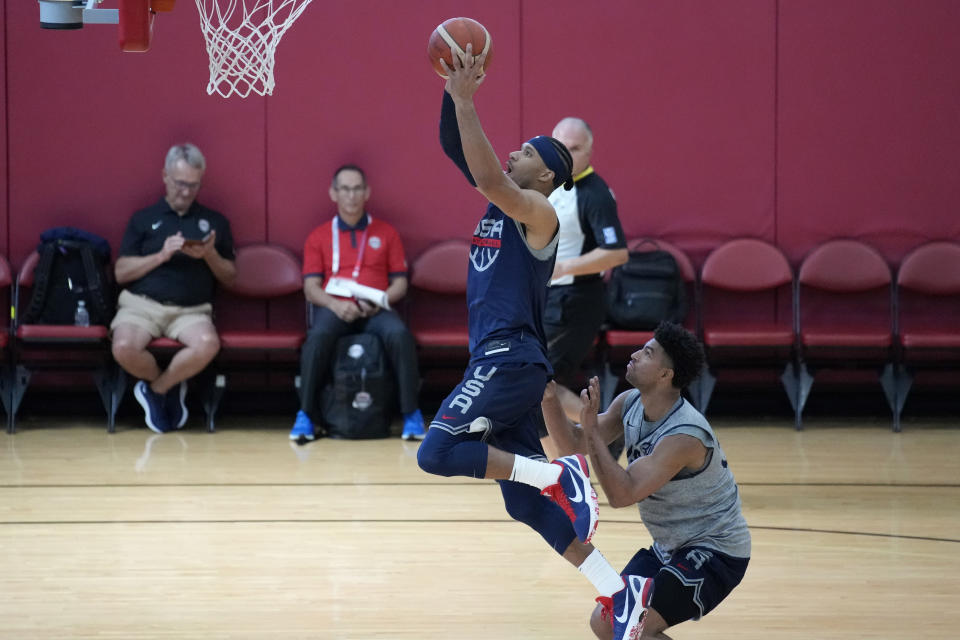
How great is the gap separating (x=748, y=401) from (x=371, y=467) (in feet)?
10.6

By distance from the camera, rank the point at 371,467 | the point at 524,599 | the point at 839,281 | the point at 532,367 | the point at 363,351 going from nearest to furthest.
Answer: the point at 532,367, the point at 524,599, the point at 371,467, the point at 363,351, the point at 839,281

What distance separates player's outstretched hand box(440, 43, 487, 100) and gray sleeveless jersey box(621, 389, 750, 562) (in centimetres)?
119

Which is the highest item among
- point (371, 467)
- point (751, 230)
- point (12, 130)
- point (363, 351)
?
point (12, 130)

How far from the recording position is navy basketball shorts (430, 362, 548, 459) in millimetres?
3787

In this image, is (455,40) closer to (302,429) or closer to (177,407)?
(302,429)

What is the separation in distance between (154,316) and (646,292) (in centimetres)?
334

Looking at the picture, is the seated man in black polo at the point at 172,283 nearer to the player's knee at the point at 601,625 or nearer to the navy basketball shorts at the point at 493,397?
the navy basketball shorts at the point at 493,397

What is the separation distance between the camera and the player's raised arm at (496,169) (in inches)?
143

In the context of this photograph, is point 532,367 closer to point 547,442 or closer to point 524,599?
point 524,599

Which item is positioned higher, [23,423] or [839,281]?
[839,281]

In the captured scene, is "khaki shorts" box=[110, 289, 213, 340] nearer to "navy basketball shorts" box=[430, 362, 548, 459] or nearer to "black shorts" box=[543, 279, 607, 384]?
"black shorts" box=[543, 279, 607, 384]

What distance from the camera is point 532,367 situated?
386 cm

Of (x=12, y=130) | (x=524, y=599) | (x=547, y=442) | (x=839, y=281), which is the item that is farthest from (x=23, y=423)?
(x=839, y=281)

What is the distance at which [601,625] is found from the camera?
3.64 metres
